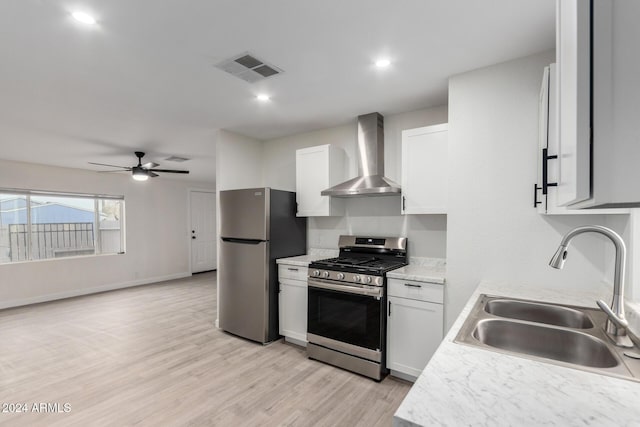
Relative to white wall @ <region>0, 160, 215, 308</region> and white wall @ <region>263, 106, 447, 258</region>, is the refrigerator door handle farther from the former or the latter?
white wall @ <region>0, 160, 215, 308</region>

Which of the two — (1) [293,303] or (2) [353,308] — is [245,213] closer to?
(1) [293,303]

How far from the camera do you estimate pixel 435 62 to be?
2262mm

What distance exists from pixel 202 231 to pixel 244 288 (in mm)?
4934

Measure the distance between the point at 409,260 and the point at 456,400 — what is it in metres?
2.42

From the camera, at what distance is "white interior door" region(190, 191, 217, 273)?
7.87m

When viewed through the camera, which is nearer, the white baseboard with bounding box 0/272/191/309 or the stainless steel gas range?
the stainless steel gas range

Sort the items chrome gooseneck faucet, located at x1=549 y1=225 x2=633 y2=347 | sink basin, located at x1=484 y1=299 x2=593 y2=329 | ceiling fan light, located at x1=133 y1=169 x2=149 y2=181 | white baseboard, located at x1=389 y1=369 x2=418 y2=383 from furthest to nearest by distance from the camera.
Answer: ceiling fan light, located at x1=133 y1=169 x2=149 y2=181
white baseboard, located at x1=389 y1=369 x2=418 y2=383
sink basin, located at x1=484 y1=299 x2=593 y2=329
chrome gooseneck faucet, located at x1=549 y1=225 x2=633 y2=347

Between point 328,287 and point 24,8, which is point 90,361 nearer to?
point 328,287

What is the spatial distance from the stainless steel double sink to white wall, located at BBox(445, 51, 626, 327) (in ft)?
1.76

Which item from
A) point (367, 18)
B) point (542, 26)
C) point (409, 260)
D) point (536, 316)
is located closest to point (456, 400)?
point (536, 316)

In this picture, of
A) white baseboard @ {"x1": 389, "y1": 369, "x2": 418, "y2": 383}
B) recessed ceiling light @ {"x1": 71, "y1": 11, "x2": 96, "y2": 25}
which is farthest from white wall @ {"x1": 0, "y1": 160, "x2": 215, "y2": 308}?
white baseboard @ {"x1": 389, "y1": 369, "x2": 418, "y2": 383}

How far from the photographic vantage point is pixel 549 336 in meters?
1.37

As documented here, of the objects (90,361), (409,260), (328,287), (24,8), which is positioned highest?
(24,8)

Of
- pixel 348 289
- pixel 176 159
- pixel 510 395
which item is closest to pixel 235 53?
pixel 348 289
